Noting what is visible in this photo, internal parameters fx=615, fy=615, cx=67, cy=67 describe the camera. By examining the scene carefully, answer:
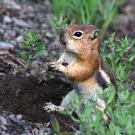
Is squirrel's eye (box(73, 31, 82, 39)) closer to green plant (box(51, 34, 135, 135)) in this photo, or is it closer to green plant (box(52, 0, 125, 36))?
green plant (box(51, 34, 135, 135))

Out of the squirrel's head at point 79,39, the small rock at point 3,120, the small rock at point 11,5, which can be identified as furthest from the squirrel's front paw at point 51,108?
the small rock at point 11,5

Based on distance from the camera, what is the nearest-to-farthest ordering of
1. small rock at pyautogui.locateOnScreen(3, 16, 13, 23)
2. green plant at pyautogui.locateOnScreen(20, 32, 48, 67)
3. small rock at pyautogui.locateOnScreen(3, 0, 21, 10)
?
green plant at pyautogui.locateOnScreen(20, 32, 48, 67)
small rock at pyautogui.locateOnScreen(3, 16, 13, 23)
small rock at pyautogui.locateOnScreen(3, 0, 21, 10)

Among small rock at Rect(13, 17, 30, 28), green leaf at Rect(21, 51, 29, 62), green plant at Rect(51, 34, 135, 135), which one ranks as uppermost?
small rock at Rect(13, 17, 30, 28)

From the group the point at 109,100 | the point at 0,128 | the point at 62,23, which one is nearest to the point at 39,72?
the point at 62,23

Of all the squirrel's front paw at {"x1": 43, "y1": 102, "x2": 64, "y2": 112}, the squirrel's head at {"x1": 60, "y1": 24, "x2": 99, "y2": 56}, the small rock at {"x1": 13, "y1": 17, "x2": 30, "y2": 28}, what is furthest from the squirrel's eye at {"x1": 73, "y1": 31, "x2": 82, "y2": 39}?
the small rock at {"x1": 13, "y1": 17, "x2": 30, "y2": 28}

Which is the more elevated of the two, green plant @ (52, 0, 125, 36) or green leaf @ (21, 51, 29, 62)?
green plant @ (52, 0, 125, 36)

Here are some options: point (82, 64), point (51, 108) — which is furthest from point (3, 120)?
point (82, 64)

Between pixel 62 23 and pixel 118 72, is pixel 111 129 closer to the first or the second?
pixel 118 72

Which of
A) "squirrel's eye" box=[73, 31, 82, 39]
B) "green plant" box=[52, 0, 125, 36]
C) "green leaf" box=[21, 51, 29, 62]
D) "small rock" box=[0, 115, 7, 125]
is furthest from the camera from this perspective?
"green plant" box=[52, 0, 125, 36]
